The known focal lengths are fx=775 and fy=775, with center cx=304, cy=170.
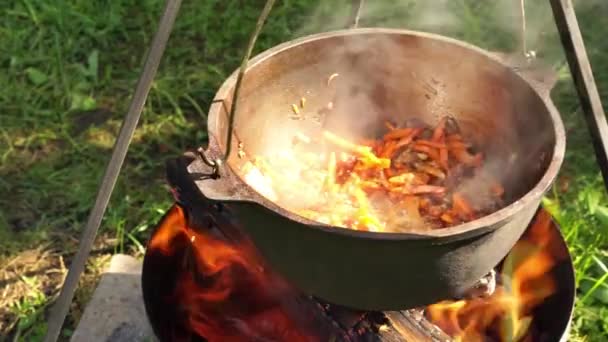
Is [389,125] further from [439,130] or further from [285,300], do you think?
[285,300]

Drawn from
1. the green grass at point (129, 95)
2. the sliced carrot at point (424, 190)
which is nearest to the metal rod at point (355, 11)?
the sliced carrot at point (424, 190)

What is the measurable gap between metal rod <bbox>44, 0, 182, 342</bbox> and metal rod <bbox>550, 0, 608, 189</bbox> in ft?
3.03

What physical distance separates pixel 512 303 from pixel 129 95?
6.53 ft

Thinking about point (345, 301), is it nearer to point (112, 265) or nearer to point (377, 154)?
point (377, 154)

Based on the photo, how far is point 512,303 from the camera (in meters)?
2.24

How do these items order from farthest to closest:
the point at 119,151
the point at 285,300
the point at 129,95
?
the point at 129,95 → the point at 285,300 → the point at 119,151

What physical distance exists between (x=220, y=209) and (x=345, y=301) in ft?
1.86

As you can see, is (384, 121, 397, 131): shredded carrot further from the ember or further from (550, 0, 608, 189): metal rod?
(550, 0, 608, 189): metal rod

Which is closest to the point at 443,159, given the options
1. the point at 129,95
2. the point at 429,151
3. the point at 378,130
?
the point at 429,151

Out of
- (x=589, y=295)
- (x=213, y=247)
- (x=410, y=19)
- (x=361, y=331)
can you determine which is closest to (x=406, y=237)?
(x=361, y=331)

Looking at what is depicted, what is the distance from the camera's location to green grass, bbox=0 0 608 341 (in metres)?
2.85

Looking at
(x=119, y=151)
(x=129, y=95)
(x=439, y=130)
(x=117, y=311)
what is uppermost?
(x=119, y=151)

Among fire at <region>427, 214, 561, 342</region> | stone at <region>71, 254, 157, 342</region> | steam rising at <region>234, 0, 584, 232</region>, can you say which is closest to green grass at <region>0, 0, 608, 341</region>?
stone at <region>71, 254, 157, 342</region>

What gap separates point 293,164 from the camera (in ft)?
7.36
